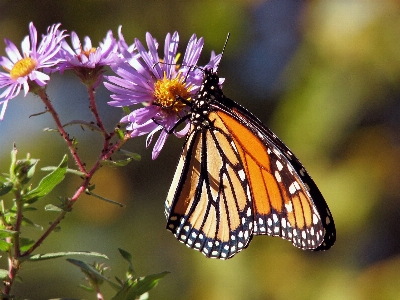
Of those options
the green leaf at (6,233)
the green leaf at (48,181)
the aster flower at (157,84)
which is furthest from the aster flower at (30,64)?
the green leaf at (6,233)

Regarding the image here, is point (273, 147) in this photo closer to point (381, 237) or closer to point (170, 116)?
point (170, 116)

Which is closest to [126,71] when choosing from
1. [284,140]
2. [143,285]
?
[143,285]

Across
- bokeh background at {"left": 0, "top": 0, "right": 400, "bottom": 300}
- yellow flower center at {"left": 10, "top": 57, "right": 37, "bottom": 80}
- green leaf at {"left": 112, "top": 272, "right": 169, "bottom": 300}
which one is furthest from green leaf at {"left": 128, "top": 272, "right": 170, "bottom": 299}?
bokeh background at {"left": 0, "top": 0, "right": 400, "bottom": 300}

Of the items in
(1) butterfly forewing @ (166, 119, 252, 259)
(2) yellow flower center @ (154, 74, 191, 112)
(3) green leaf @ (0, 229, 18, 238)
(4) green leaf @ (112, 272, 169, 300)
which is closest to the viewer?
(3) green leaf @ (0, 229, 18, 238)

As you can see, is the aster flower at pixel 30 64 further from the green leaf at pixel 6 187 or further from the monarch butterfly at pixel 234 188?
the monarch butterfly at pixel 234 188

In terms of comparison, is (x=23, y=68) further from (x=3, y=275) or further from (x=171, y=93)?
(x=3, y=275)

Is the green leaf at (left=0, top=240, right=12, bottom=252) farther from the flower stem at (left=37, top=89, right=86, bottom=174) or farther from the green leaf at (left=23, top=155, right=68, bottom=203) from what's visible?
the flower stem at (left=37, top=89, right=86, bottom=174)
